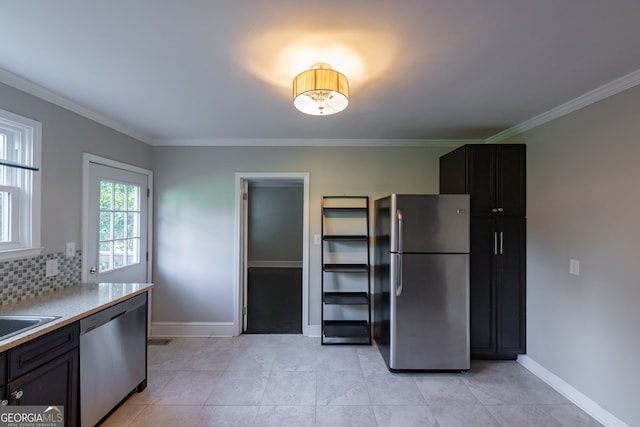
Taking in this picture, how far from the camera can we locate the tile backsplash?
5.98 ft

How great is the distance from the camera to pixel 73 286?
7.54ft

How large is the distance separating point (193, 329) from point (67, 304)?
175 centimetres

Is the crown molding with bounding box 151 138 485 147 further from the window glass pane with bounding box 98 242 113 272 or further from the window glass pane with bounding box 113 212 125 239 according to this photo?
the window glass pane with bounding box 98 242 113 272

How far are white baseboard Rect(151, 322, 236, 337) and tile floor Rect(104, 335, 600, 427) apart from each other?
351 millimetres

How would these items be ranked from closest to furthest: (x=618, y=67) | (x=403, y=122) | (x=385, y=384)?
(x=618, y=67), (x=385, y=384), (x=403, y=122)

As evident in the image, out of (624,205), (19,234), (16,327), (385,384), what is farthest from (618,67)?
(19,234)

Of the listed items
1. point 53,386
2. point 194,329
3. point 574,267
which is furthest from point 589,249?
point 194,329

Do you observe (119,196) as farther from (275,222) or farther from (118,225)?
(275,222)

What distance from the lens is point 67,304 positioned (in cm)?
183

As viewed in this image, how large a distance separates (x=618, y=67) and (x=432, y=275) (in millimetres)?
1863

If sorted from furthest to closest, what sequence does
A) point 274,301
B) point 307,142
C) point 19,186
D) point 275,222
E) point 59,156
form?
point 275,222, point 274,301, point 307,142, point 59,156, point 19,186

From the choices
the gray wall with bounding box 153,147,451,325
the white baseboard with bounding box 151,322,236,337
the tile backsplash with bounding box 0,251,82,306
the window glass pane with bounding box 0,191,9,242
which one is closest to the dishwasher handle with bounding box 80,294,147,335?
the tile backsplash with bounding box 0,251,82,306

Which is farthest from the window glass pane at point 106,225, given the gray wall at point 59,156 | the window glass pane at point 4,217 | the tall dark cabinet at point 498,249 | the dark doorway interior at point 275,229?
the dark doorway interior at point 275,229

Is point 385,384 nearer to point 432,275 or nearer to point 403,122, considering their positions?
point 432,275
